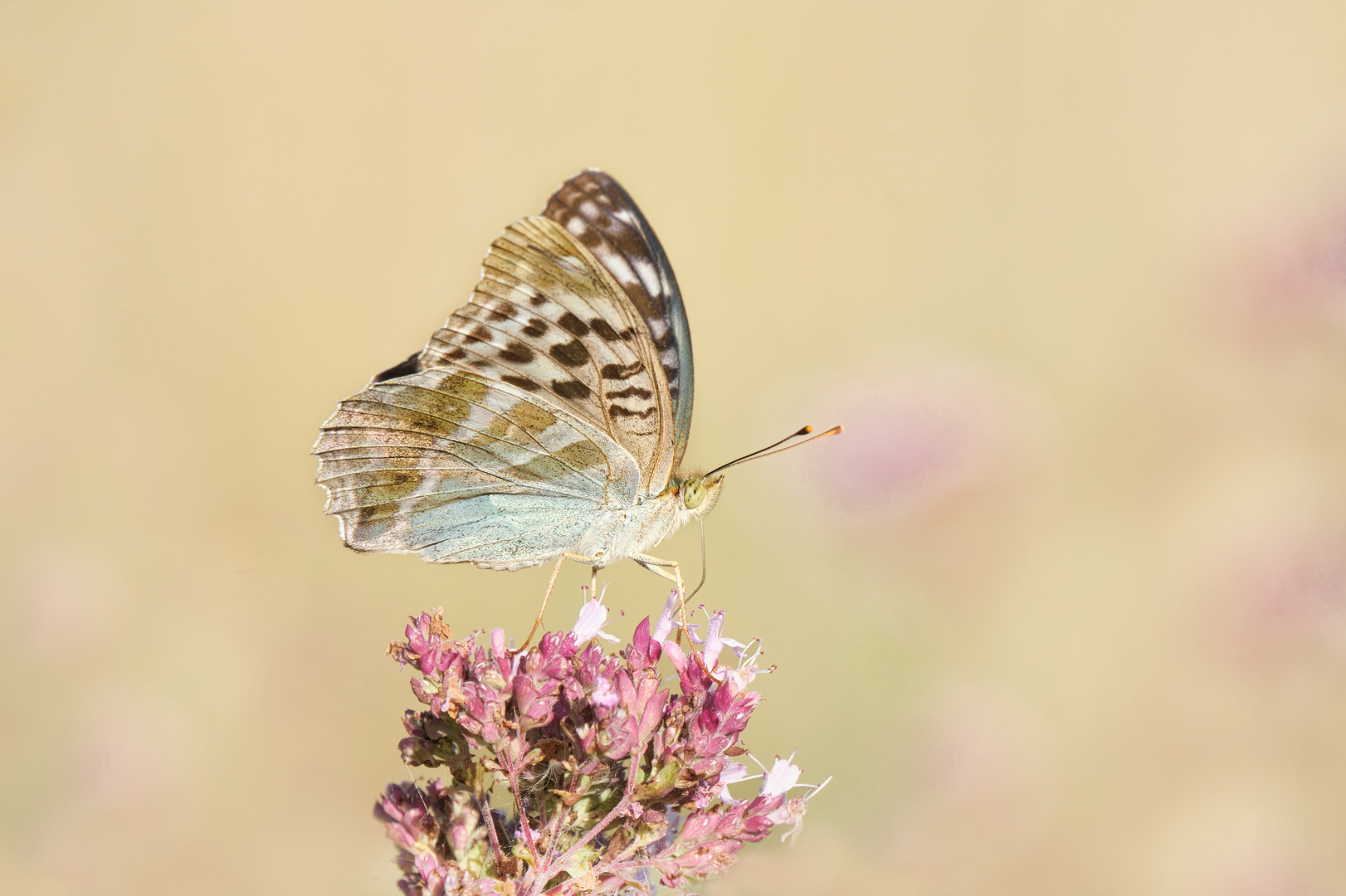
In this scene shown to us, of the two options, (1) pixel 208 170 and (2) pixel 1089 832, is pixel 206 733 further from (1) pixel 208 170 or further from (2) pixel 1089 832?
(1) pixel 208 170

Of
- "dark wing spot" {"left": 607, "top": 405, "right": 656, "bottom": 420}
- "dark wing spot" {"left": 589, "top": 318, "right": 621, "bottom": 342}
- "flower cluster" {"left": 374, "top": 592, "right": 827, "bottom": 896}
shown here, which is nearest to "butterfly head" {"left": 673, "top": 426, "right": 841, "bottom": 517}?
"dark wing spot" {"left": 607, "top": 405, "right": 656, "bottom": 420}

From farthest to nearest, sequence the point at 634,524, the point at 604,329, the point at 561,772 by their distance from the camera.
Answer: the point at 634,524 < the point at 604,329 < the point at 561,772

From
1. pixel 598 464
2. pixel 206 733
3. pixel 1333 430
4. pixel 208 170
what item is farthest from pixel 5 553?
pixel 1333 430

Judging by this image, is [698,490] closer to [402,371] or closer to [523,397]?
[523,397]

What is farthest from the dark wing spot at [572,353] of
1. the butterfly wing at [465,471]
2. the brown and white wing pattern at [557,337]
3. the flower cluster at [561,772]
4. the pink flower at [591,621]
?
the flower cluster at [561,772]

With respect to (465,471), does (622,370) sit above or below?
above

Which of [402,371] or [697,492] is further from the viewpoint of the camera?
[697,492]

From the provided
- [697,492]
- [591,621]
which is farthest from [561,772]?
[697,492]

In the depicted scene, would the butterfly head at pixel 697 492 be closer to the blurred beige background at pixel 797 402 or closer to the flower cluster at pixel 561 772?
the flower cluster at pixel 561 772
